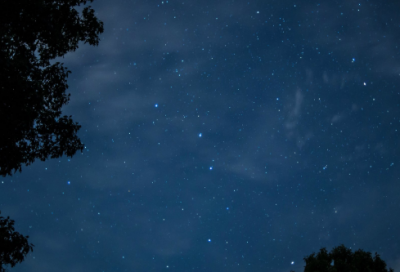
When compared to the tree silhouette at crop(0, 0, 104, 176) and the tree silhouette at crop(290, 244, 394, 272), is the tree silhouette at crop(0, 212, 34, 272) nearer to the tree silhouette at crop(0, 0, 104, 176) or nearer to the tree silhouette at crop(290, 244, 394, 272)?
the tree silhouette at crop(0, 0, 104, 176)

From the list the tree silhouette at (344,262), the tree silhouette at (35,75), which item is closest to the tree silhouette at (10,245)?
the tree silhouette at (35,75)

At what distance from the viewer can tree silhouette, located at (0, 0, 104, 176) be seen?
5578mm

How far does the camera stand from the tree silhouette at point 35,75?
5578 mm

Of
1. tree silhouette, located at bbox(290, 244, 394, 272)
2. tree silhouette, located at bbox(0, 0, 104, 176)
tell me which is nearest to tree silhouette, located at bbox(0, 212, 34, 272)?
tree silhouette, located at bbox(0, 0, 104, 176)

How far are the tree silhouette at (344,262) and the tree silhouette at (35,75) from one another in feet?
48.6

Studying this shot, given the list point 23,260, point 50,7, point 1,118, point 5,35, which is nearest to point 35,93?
point 1,118

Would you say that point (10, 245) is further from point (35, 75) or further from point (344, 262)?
point (344, 262)

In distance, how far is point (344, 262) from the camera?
608 inches

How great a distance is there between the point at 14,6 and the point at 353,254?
1934cm

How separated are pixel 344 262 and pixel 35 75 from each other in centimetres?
1768

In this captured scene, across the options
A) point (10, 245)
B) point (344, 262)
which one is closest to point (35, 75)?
point (10, 245)

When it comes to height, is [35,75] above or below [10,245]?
above

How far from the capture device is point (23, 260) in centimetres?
609

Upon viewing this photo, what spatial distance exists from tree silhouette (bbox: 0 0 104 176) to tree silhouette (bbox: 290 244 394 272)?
1480 cm
